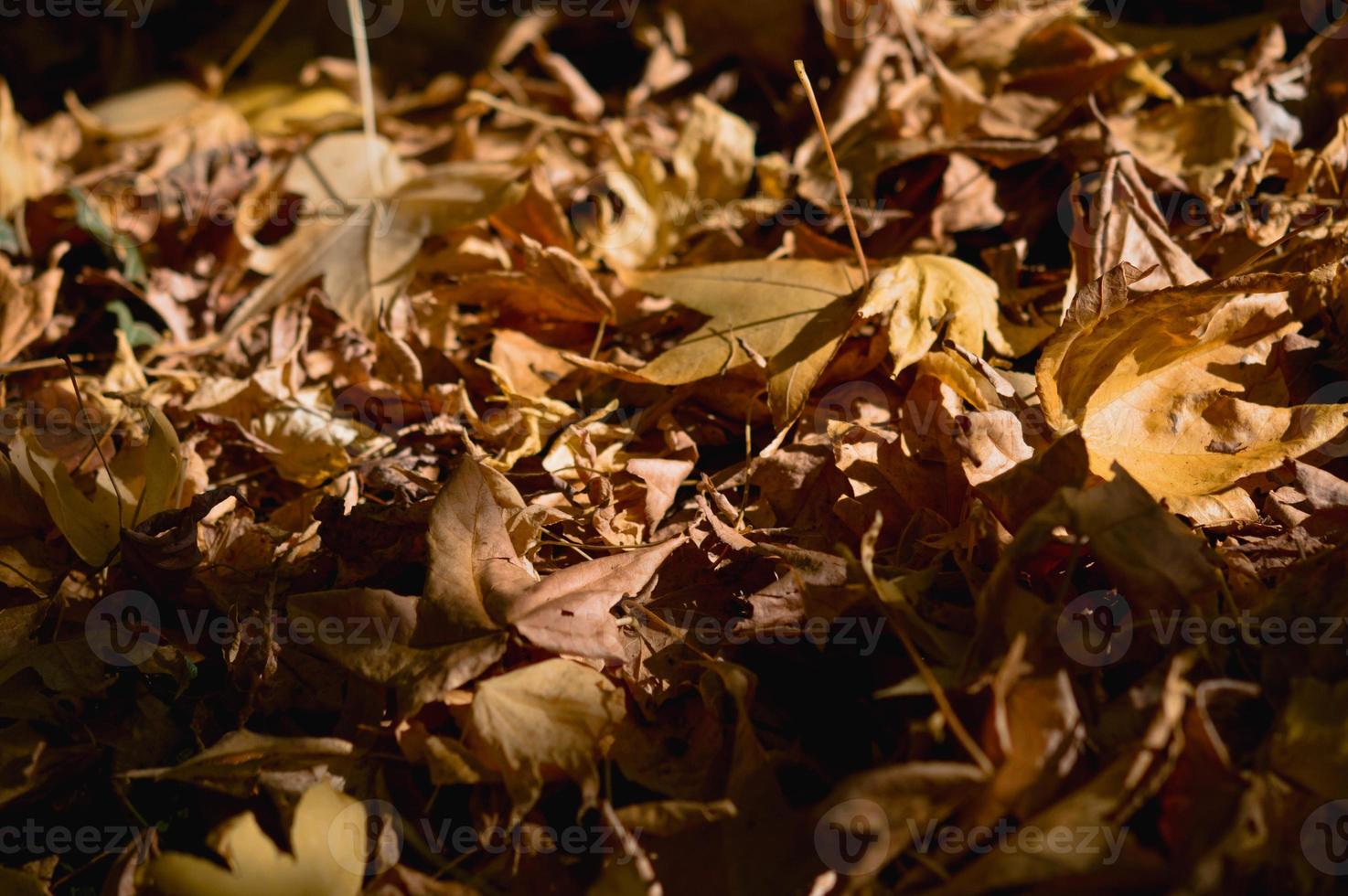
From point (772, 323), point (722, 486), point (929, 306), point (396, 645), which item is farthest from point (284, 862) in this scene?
point (929, 306)

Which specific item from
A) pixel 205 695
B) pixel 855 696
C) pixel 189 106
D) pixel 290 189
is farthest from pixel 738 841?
pixel 189 106

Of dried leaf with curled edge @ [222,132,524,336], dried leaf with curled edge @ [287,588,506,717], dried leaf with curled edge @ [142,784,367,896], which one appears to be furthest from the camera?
dried leaf with curled edge @ [222,132,524,336]

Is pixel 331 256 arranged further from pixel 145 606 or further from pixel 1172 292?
pixel 1172 292

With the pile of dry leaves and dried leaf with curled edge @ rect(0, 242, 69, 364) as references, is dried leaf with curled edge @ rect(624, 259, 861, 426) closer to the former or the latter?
the pile of dry leaves

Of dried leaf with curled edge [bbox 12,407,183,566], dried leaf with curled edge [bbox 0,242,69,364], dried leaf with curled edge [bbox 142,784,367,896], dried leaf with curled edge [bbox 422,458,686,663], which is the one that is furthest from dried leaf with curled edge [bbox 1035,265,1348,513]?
dried leaf with curled edge [bbox 0,242,69,364]

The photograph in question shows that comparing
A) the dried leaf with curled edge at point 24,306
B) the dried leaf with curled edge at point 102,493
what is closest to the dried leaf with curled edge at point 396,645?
the dried leaf with curled edge at point 102,493

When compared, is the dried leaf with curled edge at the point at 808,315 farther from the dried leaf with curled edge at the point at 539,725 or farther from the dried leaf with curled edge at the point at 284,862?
the dried leaf with curled edge at the point at 284,862

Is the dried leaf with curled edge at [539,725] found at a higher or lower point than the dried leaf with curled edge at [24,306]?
lower
